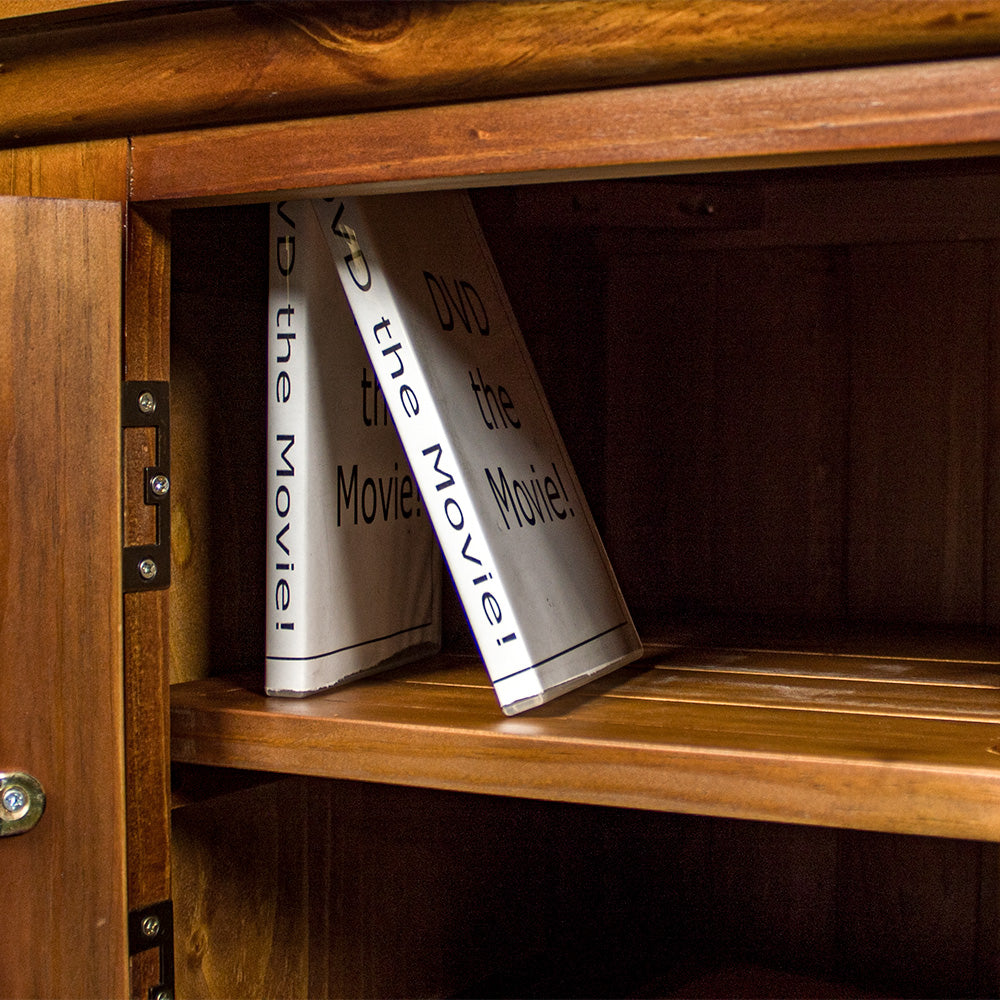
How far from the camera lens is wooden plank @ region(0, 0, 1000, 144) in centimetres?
40

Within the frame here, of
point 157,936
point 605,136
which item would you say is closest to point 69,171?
point 605,136

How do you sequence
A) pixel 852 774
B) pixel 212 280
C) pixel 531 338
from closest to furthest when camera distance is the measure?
pixel 852 774, pixel 212 280, pixel 531 338

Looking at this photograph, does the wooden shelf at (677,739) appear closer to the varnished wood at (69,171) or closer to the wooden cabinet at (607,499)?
the wooden cabinet at (607,499)

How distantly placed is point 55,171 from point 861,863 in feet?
2.57

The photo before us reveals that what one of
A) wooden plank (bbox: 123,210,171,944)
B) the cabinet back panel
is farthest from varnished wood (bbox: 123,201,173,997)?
the cabinet back panel

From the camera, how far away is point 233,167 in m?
0.50

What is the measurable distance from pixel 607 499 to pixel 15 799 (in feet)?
1.88

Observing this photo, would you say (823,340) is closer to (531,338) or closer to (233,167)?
(531,338)

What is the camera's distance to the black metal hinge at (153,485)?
530mm

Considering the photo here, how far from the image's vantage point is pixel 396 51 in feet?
1.50

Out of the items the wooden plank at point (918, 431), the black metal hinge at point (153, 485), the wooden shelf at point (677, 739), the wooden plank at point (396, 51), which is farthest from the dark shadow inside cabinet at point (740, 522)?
the wooden plank at point (396, 51)

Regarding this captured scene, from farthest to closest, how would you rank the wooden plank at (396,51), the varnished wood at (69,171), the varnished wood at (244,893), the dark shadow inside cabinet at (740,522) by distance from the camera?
the dark shadow inside cabinet at (740,522), the varnished wood at (244,893), the varnished wood at (69,171), the wooden plank at (396,51)

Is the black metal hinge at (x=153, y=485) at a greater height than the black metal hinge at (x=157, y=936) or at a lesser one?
greater

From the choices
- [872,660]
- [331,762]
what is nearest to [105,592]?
[331,762]
